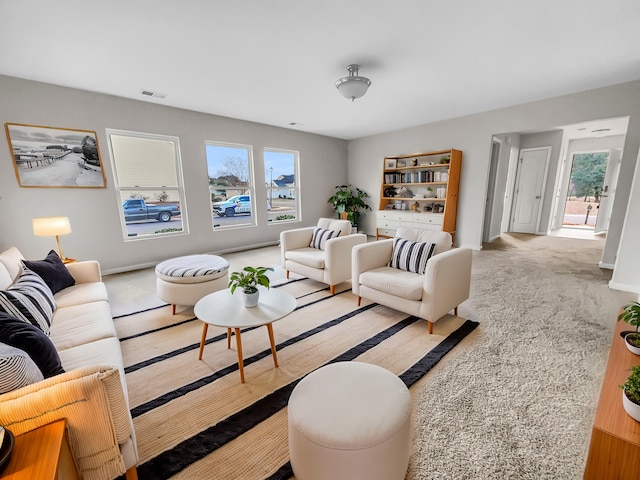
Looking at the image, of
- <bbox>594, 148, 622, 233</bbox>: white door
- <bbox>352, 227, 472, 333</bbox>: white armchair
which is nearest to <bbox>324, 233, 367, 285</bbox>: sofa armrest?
<bbox>352, 227, 472, 333</bbox>: white armchair

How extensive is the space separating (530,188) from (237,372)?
7.90 metres

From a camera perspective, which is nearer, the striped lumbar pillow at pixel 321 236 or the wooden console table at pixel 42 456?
the wooden console table at pixel 42 456

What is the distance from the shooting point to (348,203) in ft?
21.6

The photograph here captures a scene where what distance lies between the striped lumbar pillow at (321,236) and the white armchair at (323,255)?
63mm

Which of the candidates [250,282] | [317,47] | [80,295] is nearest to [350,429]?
[250,282]

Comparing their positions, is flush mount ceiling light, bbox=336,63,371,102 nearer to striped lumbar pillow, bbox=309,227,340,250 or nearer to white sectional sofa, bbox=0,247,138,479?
striped lumbar pillow, bbox=309,227,340,250

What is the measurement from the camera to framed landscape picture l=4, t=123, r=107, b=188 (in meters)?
3.19

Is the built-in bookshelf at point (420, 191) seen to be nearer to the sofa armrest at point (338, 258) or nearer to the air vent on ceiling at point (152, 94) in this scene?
the sofa armrest at point (338, 258)

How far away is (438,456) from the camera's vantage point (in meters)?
1.24

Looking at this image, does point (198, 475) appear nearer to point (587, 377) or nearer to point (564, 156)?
point (587, 377)

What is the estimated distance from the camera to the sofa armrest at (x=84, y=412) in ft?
2.83

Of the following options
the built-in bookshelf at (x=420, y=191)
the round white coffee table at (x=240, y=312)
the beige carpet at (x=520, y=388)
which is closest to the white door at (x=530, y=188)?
the built-in bookshelf at (x=420, y=191)

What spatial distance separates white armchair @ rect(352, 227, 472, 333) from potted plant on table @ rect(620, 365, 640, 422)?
1173 millimetres

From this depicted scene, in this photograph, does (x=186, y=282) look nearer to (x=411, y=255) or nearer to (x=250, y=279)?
(x=250, y=279)
